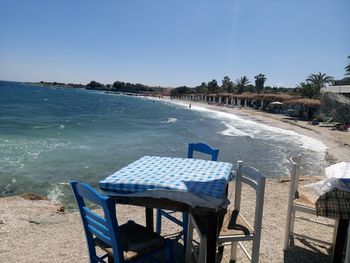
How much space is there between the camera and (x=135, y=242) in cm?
269

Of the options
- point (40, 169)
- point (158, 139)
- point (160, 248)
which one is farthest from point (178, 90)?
point (160, 248)

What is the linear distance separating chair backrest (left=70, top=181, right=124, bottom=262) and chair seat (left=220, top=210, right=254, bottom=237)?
1.04 meters

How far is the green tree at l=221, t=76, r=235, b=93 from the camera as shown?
91.5m

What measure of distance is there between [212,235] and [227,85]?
96.6 metres

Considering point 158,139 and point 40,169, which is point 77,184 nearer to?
point 40,169

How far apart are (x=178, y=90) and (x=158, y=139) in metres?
111

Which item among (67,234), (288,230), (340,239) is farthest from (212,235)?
(67,234)

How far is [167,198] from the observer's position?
7.81ft

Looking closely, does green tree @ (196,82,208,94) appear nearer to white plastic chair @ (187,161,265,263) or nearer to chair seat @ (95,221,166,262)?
white plastic chair @ (187,161,265,263)

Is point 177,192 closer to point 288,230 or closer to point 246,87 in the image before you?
point 288,230

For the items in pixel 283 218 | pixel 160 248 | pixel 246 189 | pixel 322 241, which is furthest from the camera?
pixel 246 189

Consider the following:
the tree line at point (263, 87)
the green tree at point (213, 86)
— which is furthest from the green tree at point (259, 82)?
the green tree at point (213, 86)

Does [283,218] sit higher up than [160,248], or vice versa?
[160,248]

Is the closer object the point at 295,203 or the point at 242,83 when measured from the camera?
the point at 295,203
